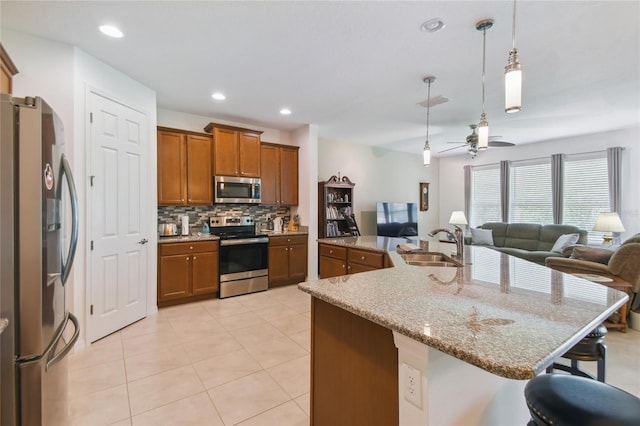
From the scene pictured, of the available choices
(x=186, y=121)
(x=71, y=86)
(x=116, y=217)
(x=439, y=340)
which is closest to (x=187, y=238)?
(x=116, y=217)

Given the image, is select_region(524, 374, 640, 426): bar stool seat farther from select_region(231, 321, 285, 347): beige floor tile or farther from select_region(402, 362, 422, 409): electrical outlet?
select_region(231, 321, 285, 347): beige floor tile

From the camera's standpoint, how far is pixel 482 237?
6.25 m

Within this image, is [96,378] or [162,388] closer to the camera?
[162,388]

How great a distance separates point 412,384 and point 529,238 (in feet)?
20.7

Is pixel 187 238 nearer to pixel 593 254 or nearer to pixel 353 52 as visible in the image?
pixel 353 52

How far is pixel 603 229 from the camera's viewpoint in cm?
466

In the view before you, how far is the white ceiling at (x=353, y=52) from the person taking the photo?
6.79 ft

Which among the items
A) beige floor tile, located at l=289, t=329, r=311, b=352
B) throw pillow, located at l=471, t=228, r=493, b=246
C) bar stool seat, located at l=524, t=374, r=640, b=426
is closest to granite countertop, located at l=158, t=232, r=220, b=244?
beige floor tile, located at l=289, t=329, r=311, b=352

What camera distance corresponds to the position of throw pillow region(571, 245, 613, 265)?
346cm

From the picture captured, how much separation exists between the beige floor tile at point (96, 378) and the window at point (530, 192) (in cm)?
741

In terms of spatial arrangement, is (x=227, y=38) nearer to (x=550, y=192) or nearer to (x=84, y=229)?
(x=84, y=229)

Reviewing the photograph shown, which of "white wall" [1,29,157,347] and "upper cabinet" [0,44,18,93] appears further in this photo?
"white wall" [1,29,157,347]

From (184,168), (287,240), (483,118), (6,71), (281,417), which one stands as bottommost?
(281,417)

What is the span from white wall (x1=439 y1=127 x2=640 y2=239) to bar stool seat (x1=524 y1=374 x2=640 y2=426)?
19.5 feet
